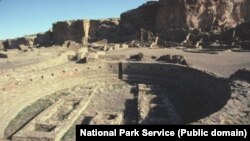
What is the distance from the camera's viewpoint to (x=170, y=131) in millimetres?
8398

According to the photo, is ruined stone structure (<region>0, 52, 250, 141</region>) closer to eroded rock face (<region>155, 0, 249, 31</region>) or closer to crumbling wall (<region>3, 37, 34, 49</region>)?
eroded rock face (<region>155, 0, 249, 31</region>)

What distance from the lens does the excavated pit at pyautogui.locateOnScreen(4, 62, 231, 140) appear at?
594 inches

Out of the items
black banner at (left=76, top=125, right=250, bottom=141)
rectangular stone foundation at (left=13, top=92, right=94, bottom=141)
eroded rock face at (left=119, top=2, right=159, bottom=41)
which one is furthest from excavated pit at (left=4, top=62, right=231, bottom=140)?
eroded rock face at (left=119, top=2, right=159, bottom=41)

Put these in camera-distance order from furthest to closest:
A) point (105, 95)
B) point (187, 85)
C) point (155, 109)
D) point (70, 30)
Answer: point (70, 30)
point (105, 95)
point (187, 85)
point (155, 109)

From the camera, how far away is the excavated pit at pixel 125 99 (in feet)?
49.5

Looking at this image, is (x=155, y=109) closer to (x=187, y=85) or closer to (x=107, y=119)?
(x=107, y=119)

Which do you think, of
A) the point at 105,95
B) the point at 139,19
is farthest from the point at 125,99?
the point at 139,19

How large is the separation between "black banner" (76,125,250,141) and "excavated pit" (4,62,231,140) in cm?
493

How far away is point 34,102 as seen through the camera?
20031 millimetres

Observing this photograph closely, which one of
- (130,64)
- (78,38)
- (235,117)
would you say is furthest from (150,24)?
(235,117)

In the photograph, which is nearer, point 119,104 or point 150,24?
point 119,104

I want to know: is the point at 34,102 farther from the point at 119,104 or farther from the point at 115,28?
the point at 115,28

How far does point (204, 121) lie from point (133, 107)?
9.25 meters

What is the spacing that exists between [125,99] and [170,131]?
38.3ft
